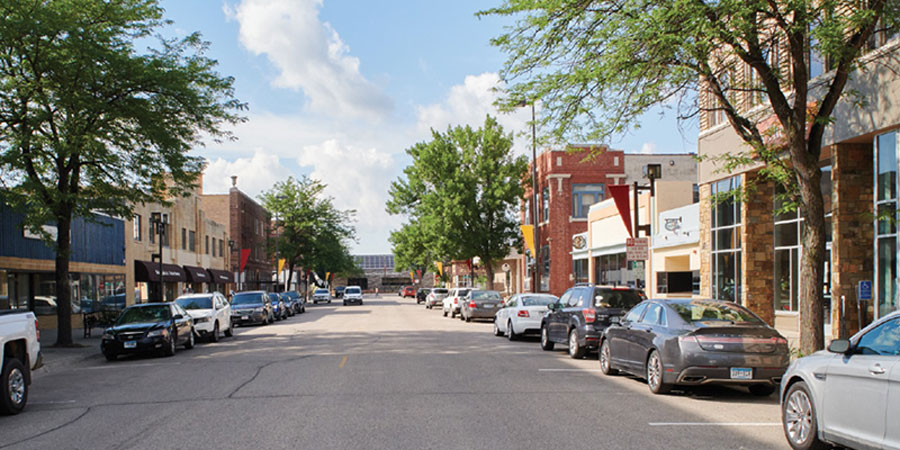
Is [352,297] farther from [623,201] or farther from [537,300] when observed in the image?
[537,300]

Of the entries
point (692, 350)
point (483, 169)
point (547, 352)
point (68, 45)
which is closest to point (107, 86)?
point (68, 45)

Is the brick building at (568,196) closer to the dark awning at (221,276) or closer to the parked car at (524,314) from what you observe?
the dark awning at (221,276)


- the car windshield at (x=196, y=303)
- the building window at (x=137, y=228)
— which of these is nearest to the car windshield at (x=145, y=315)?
the car windshield at (x=196, y=303)

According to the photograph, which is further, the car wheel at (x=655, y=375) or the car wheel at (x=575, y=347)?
the car wheel at (x=575, y=347)

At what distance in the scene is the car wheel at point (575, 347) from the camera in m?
16.6

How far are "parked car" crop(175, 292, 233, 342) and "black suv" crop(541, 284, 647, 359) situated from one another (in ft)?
39.1

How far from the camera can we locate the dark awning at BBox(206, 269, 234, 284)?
54591mm

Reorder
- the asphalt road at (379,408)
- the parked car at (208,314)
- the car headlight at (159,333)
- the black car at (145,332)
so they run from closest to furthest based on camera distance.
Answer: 1. the asphalt road at (379,408)
2. the black car at (145,332)
3. the car headlight at (159,333)
4. the parked car at (208,314)

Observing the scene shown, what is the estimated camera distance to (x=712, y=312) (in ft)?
37.2

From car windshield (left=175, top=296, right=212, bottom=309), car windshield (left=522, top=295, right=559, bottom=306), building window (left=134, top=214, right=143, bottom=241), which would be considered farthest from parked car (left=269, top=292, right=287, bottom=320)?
car windshield (left=522, top=295, right=559, bottom=306)

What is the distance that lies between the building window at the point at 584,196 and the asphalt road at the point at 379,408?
33.3 metres

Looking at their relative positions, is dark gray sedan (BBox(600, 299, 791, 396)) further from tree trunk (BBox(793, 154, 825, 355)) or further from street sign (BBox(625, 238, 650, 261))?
street sign (BBox(625, 238, 650, 261))

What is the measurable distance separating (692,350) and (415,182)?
44.4m

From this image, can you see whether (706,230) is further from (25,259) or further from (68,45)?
(25,259)
